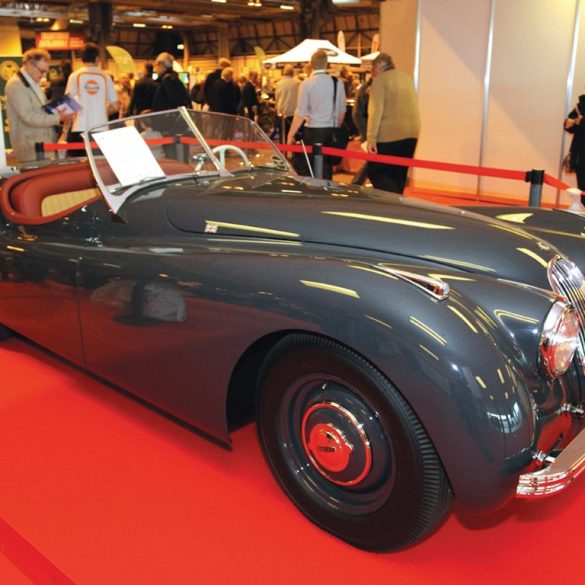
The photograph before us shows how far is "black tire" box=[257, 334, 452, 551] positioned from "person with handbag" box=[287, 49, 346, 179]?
520 cm

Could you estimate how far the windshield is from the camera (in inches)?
110

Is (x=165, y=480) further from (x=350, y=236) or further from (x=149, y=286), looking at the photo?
(x=350, y=236)

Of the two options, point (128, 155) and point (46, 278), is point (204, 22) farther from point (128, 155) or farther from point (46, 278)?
point (46, 278)

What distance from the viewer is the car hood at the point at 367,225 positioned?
7.39 ft

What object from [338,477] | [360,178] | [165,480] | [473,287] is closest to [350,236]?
[473,287]

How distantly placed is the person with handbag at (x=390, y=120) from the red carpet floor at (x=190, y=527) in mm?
4144

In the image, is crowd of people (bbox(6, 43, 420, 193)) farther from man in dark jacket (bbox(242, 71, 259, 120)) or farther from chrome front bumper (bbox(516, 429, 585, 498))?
chrome front bumper (bbox(516, 429, 585, 498))

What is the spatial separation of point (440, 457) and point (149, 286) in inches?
47.5

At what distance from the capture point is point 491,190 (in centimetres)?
854

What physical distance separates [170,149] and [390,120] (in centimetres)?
373

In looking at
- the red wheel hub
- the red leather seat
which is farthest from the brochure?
the red wheel hub

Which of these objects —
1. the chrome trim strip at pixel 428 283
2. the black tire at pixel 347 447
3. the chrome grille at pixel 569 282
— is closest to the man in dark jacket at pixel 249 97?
the chrome grille at pixel 569 282

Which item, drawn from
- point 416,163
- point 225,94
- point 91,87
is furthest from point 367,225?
point 225,94

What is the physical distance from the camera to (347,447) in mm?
1970
